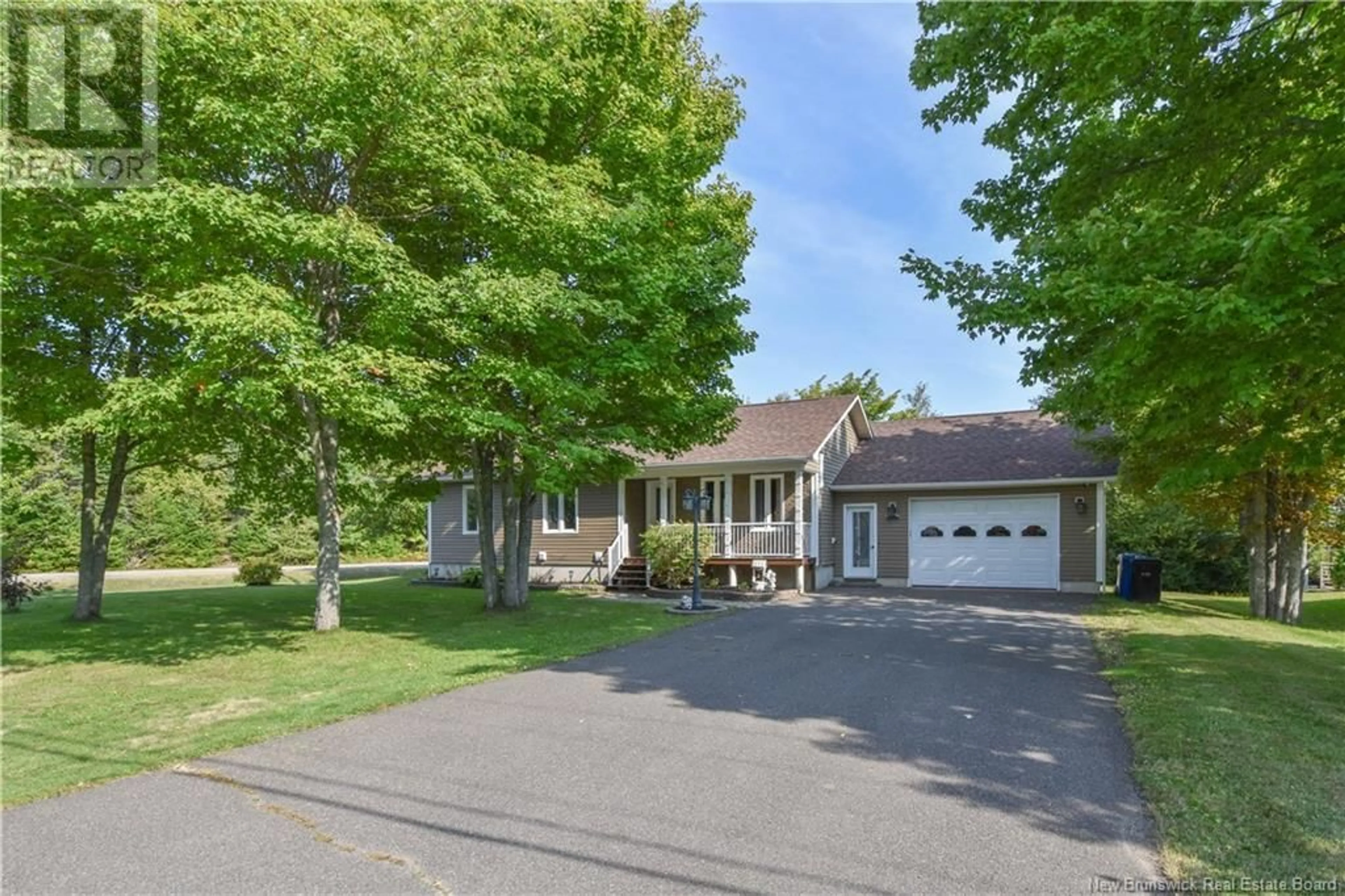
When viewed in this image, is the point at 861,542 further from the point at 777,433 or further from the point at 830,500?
the point at 777,433

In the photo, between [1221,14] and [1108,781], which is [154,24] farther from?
[1108,781]

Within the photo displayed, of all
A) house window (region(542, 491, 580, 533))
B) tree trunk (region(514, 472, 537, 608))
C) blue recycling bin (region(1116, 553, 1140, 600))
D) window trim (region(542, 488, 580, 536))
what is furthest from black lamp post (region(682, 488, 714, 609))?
blue recycling bin (region(1116, 553, 1140, 600))

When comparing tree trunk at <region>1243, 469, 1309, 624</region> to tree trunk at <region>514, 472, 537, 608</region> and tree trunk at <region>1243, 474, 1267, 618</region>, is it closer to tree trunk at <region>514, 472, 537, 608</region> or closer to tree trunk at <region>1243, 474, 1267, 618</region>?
tree trunk at <region>1243, 474, 1267, 618</region>

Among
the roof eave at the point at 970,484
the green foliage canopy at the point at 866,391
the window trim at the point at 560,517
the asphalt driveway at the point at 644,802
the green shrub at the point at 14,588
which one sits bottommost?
the green shrub at the point at 14,588

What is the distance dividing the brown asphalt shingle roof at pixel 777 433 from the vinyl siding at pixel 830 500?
1.50 feet

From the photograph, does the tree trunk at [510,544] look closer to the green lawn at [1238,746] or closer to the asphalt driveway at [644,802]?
the asphalt driveway at [644,802]

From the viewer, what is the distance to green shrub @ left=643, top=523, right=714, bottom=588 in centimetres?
1709

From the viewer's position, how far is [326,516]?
36.2ft

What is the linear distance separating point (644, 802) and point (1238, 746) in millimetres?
4137

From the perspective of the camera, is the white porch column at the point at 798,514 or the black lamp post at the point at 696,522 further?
the white porch column at the point at 798,514

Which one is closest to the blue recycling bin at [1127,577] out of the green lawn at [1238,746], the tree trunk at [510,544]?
the green lawn at [1238,746]

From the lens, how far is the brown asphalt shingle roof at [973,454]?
16.7 m

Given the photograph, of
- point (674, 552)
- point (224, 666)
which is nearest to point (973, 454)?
point (674, 552)

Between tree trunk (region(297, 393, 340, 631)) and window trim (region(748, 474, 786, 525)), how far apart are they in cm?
983
